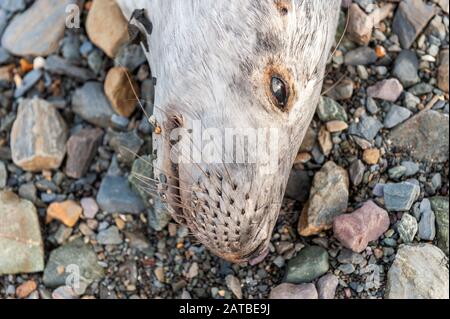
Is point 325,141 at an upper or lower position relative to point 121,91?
lower

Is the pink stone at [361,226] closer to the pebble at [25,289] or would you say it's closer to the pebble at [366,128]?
the pebble at [366,128]

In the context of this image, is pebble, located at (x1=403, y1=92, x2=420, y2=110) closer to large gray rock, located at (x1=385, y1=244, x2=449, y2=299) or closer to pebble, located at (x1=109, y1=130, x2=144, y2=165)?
large gray rock, located at (x1=385, y1=244, x2=449, y2=299)

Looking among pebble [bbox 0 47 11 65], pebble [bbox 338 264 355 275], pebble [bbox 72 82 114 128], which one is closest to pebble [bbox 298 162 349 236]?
pebble [bbox 338 264 355 275]

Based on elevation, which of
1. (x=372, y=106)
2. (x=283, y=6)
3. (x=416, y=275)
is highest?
(x=283, y=6)

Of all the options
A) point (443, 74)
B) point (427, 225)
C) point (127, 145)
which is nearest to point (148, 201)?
point (127, 145)

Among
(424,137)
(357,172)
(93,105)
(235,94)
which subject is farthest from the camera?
(93,105)

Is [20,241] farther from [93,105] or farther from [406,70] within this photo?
[406,70]
